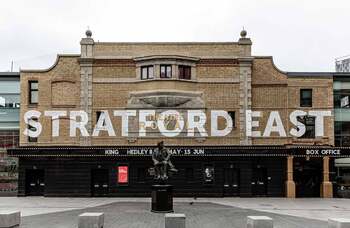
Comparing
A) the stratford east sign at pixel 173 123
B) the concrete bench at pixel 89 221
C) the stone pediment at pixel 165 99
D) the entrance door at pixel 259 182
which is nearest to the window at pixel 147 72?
the stone pediment at pixel 165 99

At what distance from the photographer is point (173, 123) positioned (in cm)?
3775

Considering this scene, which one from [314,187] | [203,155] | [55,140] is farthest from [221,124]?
[55,140]

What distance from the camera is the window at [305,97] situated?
3848 cm

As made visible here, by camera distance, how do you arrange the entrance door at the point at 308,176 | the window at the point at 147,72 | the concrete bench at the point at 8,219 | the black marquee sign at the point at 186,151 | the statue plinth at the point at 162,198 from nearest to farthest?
the concrete bench at the point at 8,219 → the statue plinth at the point at 162,198 → the black marquee sign at the point at 186,151 → the window at the point at 147,72 → the entrance door at the point at 308,176

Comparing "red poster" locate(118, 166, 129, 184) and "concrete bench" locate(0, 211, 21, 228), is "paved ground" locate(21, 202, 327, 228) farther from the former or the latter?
"red poster" locate(118, 166, 129, 184)

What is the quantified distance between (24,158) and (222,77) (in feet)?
51.7

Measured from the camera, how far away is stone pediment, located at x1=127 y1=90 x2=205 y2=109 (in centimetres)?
3684

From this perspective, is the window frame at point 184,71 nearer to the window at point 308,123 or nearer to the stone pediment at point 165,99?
the stone pediment at point 165,99

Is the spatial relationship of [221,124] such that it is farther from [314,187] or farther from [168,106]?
[314,187]

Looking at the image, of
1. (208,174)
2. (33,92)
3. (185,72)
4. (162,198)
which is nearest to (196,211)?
(162,198)

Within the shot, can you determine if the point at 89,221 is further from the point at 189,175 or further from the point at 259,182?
the point at 259,182

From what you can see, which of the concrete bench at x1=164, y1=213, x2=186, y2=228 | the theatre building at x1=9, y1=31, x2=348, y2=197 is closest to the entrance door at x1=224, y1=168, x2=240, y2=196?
the theatre building at x1=9, y1=31, x2=348, y2=197

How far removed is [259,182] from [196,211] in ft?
39.8

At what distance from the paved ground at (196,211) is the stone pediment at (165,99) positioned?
6.79m
